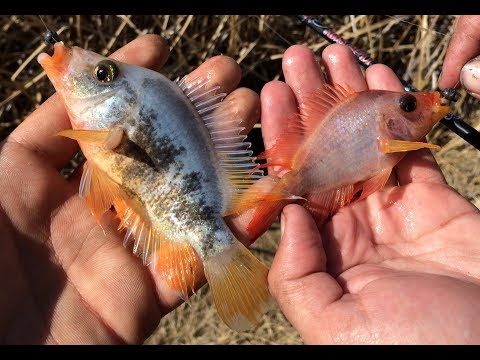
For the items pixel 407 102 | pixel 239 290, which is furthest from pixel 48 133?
pixel 407 102

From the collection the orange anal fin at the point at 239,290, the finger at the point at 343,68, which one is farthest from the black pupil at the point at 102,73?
the finger at the point at 343,68

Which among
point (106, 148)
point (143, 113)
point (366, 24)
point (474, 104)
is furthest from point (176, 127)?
point (474, 104)

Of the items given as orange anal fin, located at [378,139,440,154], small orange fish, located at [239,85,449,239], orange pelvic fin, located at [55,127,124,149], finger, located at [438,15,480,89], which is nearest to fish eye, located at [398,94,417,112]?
small orange fish, located at [239,85,449,239]

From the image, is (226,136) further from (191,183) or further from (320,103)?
(320,103)

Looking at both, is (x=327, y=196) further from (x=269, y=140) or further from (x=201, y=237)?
(x=201, y=237)

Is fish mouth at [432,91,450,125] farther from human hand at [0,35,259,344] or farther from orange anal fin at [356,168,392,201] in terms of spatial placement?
human hand at [0,35,259,344]

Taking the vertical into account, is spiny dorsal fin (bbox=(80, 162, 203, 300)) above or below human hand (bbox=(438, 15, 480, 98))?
below
